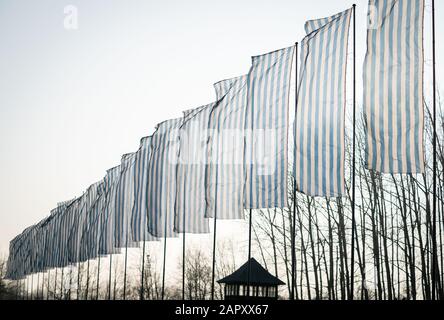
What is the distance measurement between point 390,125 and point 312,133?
111 inches

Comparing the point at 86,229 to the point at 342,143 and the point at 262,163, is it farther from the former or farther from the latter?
the point at 342,143

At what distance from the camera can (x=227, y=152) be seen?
23.9 meters

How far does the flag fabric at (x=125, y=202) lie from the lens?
114 ft

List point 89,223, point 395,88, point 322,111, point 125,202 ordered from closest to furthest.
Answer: point 395,88 → point 322,111 → point 125,202 → point 89,223

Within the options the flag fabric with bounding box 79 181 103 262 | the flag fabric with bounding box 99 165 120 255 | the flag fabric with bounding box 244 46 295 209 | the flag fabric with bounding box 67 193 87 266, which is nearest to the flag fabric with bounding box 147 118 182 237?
the flag fabric with bounding box 99 165 120 255

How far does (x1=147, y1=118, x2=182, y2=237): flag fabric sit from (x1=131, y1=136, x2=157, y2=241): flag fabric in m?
1.48

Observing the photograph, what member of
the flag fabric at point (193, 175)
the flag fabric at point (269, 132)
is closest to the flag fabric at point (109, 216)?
the flag fabric at point (193, 175)

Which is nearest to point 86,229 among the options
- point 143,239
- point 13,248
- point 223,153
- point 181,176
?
point 143,239

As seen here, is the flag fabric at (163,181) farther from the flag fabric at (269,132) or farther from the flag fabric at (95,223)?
the flag fabric at (95,223)

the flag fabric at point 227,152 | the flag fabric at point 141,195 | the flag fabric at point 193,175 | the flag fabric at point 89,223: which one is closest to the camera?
the flag fabric at point 227,152

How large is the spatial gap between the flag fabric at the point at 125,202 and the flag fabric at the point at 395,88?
65.7 ft

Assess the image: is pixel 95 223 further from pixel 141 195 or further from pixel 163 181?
pixel 163 181

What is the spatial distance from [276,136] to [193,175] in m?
7.05

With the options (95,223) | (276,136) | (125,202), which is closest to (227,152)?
(276,136)
